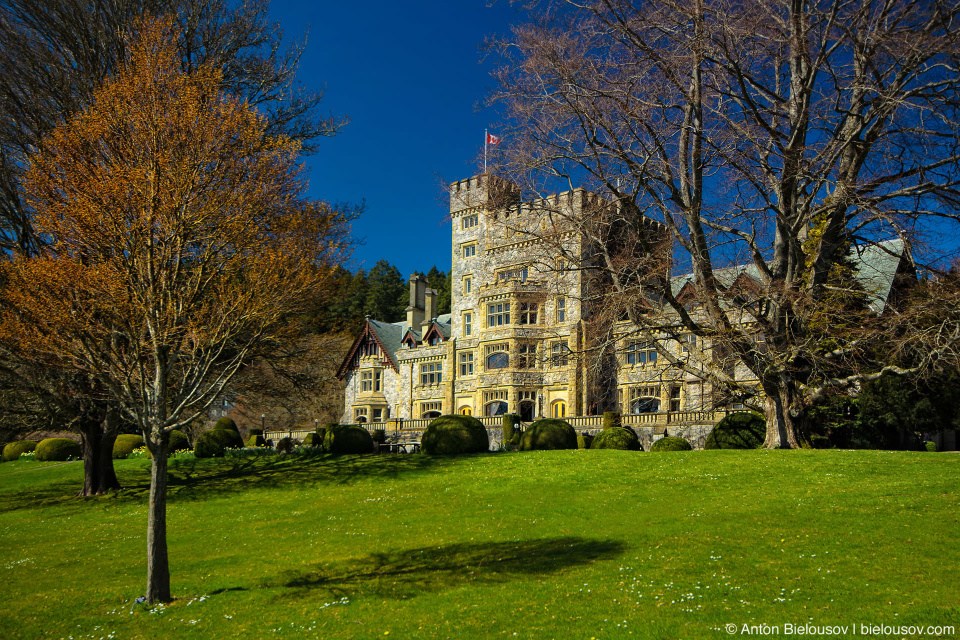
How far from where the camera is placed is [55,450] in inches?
1542

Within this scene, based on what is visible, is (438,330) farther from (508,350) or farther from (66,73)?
(66,73)

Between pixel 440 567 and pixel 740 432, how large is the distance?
53.8 feet

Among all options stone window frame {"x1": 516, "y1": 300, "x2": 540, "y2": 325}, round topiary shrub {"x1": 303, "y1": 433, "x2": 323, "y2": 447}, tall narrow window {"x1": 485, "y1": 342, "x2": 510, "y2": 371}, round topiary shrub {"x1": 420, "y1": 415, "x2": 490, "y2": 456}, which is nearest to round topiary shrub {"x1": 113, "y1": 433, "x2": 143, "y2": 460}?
round topiary shrub {"x1": 303, "y1": 433, "x2": 323, "y2": 447}

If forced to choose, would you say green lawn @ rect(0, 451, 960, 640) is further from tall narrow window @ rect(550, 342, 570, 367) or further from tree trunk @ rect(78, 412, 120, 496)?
tall narrow window @ rect(550, 342, 570, 367)

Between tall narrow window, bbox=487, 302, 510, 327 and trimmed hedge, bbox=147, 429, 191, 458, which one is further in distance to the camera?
tall narrow window, bbox=487, 302, 510, 327

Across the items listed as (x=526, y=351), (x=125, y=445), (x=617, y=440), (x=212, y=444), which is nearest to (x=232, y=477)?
(x=212, y=444)

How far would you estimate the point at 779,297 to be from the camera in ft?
60.5

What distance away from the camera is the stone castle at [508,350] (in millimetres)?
37906

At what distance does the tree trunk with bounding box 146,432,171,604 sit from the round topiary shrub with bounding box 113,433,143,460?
32.7 meters

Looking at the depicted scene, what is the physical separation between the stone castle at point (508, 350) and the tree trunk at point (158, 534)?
25.1m

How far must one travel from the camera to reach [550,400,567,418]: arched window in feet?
133

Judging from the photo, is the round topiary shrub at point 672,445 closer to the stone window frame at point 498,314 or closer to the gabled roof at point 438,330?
the stone window frame at point 498,314

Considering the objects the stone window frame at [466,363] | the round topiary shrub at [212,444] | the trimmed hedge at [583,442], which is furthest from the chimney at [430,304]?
the trimmed hedge at [583,442]

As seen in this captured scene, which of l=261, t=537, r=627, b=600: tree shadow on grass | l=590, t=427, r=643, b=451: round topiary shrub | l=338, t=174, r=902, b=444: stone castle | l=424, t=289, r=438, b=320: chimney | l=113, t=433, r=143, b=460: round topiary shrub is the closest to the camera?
l=261, t=537, r=627, b=600: tree shadow on grass
